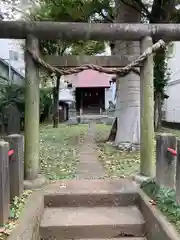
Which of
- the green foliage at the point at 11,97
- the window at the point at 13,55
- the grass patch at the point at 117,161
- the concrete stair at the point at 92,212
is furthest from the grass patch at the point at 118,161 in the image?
the window at the point at 13,55

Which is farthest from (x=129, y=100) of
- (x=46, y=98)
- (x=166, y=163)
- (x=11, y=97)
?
(x=46, y=98)

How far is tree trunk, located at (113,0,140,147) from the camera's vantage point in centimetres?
807

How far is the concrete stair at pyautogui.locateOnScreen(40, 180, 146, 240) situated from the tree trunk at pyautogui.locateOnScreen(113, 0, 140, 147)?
3250 mm

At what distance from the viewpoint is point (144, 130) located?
4883 mm

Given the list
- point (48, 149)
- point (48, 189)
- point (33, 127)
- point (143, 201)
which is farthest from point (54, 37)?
point (48, 149)

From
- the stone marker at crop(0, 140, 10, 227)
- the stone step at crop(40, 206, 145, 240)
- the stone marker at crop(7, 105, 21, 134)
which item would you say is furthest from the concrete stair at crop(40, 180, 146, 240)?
the stone marker at crop(7, 105, 21, 134)

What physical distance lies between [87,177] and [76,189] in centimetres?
90

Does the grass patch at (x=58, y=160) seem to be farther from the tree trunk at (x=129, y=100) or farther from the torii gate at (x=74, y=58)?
the tree trunk at (x=129, y=100)

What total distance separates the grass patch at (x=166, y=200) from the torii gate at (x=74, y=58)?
68 centimetres

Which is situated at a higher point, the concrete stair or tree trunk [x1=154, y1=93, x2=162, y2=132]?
tree trunk [x1=154, y1=93, x2=162, y2=132]

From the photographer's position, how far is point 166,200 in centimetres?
364

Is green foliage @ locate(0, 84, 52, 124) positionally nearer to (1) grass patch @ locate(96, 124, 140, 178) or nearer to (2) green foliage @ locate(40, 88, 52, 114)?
(1) grass patch @ locate(96, 124, 140, 178)

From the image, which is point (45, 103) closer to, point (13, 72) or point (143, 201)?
point (13, 72)

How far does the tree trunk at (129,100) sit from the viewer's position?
8070 millimetres
